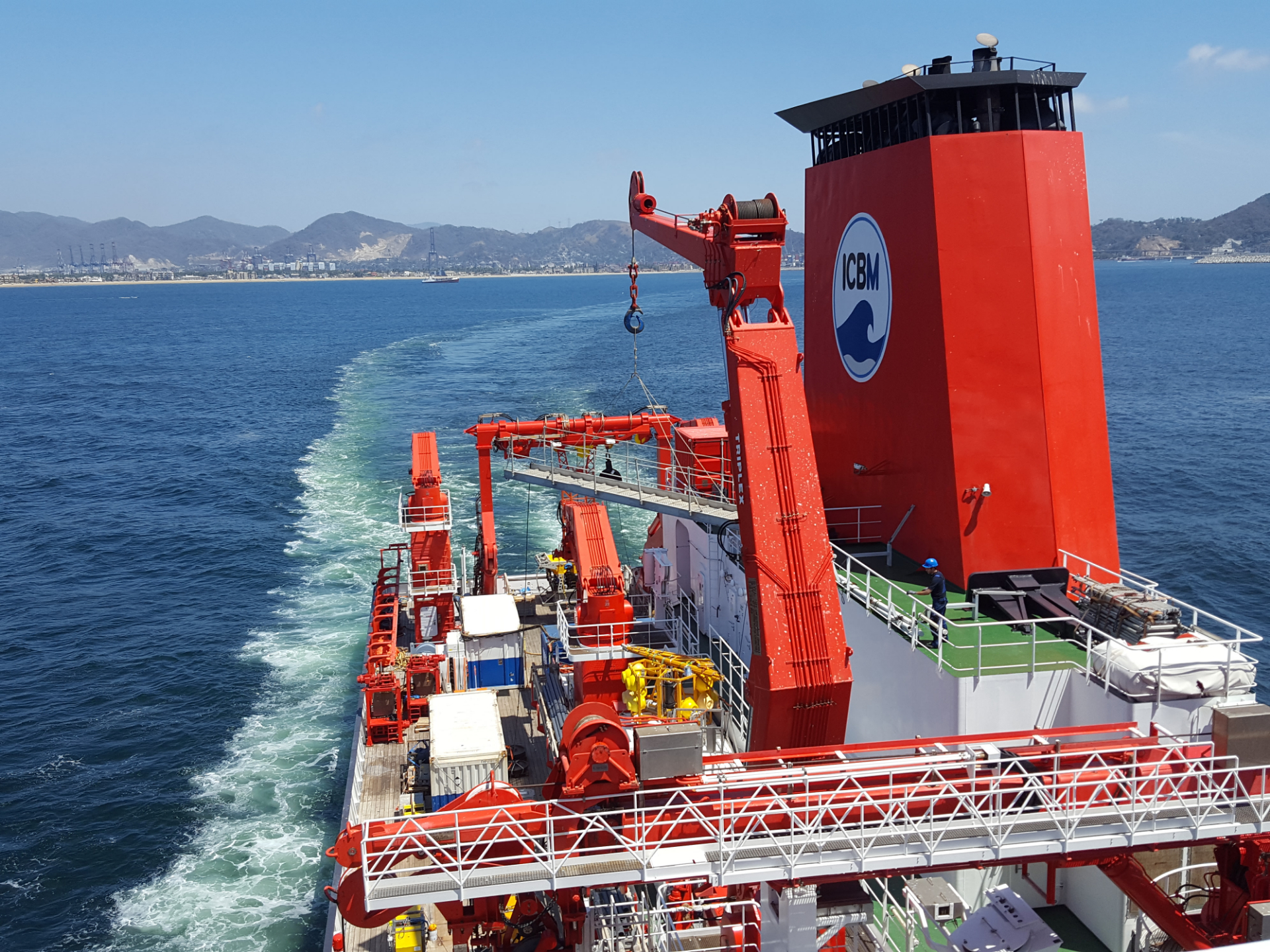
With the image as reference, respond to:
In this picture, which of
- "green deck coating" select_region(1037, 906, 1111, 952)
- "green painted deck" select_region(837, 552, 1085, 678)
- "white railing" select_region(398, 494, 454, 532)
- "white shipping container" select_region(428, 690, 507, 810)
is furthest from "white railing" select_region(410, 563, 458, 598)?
"green deck coating" select_region(1037, 906, 1111, 952)

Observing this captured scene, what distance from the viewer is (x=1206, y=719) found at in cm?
1411

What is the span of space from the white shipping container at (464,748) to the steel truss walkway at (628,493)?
5.69 meters

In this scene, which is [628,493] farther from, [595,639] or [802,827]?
[802,827]

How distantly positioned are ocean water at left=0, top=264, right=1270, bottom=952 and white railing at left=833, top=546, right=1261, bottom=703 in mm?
12574

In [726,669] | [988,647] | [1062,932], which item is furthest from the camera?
[726,669]

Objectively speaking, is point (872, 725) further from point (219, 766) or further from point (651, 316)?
point (651, 316)

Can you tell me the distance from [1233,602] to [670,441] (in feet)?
71.4

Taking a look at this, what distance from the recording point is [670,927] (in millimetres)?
13703

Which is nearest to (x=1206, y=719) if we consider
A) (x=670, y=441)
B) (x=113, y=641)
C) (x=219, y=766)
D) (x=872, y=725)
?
(x=872, y=725)

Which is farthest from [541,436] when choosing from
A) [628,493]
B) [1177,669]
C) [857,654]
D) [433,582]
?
[1177,669]

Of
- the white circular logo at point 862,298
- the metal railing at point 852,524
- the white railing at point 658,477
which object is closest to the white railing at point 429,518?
the white railing at point 658,477

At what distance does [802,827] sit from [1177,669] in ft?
20.4

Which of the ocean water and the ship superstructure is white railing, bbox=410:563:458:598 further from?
the ocean water

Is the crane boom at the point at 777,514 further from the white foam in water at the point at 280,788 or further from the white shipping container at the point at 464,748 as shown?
the white foam in water at the point at 280,788
